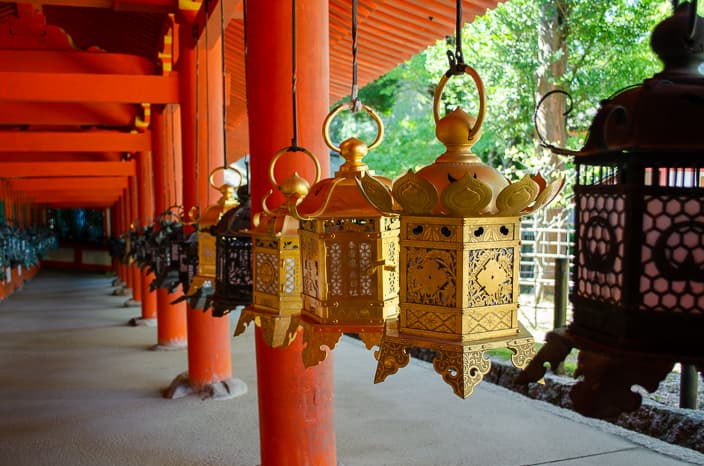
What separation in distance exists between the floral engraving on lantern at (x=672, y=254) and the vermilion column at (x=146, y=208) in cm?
808

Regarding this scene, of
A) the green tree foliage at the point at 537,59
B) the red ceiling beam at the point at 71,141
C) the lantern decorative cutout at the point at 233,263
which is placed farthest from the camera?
the red ceiling beam at the point at 71,141

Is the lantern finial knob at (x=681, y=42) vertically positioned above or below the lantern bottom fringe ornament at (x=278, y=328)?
above

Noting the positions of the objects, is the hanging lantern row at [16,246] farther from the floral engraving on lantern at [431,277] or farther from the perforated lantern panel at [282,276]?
the floral engraving on lantern at [431,277]

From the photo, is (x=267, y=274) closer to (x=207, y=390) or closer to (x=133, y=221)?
(x=207, y=390)

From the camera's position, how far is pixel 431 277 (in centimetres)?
123

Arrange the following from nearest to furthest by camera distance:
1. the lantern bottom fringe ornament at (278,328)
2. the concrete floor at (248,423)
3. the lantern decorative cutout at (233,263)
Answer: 1. the lantern bottom fringe ornament at (278,328)
2. the lantern decorative cutout at (233,263)
3. the concrete floor at (248,423)

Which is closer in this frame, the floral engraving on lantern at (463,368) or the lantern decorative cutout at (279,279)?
the floral engraving on lantern at (463,368)

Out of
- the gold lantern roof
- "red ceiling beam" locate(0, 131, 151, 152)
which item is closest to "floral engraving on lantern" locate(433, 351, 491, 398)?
the gold lantern roof

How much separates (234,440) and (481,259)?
3.29 m

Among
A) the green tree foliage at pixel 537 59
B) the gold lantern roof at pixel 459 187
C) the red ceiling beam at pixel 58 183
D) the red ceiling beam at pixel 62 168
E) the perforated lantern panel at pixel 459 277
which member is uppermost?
the green tree foliage at pixel 537 59

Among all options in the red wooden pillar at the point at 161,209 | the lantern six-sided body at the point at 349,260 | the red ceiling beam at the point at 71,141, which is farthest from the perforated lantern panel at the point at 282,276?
the red ceiling beam at the point at 71,141

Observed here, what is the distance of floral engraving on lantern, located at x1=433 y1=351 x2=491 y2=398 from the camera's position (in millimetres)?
1128

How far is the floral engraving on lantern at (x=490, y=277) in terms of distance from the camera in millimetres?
1203

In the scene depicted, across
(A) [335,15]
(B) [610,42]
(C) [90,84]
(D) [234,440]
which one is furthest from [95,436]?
(B) [610,42]
